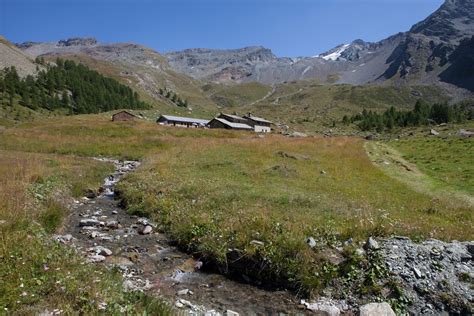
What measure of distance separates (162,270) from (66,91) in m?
148

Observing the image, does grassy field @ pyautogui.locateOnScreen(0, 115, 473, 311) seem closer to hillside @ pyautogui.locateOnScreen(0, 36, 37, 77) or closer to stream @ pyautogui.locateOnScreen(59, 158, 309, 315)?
stream @ pyautogui.locateOnScreen(59, 158, 309, 315)

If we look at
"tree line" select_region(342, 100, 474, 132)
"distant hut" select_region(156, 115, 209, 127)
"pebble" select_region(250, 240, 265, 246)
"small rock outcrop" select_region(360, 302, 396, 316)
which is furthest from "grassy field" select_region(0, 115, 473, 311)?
"tree line" select_region(342, 100, 474, 132)

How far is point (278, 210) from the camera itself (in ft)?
55.5

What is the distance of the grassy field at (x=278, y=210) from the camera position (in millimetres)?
12172

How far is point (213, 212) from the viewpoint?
53.9ft

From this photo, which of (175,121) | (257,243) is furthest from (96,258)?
(175,121)

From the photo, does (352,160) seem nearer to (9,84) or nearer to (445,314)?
(445,314)

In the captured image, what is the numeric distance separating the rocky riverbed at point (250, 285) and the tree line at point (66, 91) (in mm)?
107927

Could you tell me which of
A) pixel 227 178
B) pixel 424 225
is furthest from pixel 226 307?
Answer: pixel 227 178

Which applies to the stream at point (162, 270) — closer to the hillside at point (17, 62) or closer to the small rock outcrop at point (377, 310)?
the small rock outcrop at point (377, 310)

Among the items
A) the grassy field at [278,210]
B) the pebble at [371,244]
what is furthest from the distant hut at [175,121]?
the pebble at [371,244]

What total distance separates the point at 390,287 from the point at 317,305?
2.63 m

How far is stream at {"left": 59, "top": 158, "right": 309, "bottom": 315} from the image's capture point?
10422 mm

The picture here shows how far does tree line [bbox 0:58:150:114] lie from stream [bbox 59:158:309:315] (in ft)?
345
